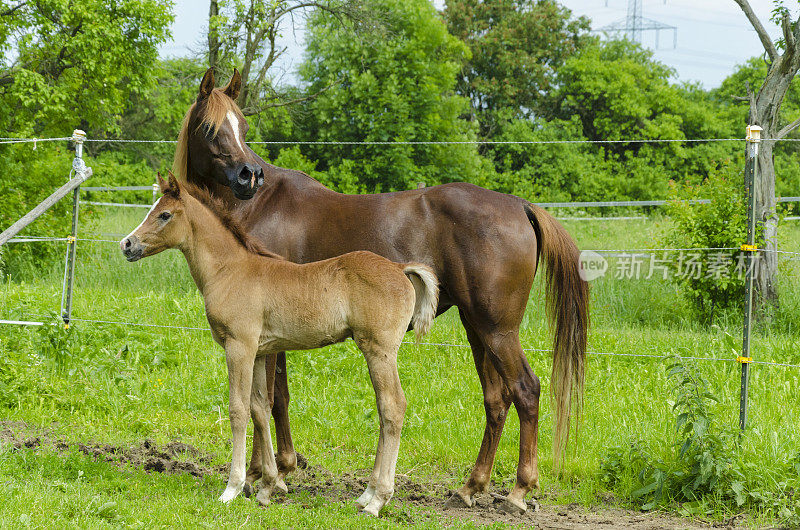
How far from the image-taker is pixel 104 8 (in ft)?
43.0

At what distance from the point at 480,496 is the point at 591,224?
11531 mm

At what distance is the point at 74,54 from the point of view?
13500mm

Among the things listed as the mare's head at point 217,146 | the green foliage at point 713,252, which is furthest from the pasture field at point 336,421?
the mare's head at point 217,146

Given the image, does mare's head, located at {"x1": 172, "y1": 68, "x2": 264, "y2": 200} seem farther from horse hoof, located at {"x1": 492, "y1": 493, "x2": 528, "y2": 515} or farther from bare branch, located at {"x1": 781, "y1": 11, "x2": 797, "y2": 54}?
bare branch, located at {"x1": 781, "y1": 11, "x2": 797, "y2": 54}

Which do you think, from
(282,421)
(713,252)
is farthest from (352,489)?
(713,252)

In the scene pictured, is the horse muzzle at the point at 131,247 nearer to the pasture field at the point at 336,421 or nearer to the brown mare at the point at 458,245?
the brown mare at the point at 458,245

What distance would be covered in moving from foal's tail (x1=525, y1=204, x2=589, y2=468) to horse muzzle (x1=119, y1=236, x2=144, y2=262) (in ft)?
7.83

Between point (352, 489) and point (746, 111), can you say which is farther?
point (746, 111)

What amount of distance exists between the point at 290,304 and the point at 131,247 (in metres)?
0.91

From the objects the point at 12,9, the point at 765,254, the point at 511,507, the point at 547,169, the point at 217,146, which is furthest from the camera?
the point at 547,169

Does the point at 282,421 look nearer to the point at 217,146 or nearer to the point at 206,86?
the point at 217,146

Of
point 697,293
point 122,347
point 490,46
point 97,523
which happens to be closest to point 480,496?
point 97,523

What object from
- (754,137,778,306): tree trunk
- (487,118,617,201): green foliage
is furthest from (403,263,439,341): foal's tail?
(487,118,617,201): green foliage

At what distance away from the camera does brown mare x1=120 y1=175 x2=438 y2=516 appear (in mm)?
3902
